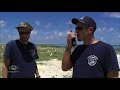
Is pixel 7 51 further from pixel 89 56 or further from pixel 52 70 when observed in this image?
pixel 89 56

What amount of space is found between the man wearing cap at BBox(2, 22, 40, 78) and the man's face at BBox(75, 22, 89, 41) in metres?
0.53

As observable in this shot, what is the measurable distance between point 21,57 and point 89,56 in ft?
2.55

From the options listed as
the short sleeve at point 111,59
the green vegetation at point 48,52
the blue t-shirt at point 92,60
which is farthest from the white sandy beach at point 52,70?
the short sleeve at point 111,59

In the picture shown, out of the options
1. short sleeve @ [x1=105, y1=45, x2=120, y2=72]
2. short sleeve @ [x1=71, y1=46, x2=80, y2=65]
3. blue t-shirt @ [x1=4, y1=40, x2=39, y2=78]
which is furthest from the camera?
blue t-shirt @ [x1=4, y1=40, x2=39, y2=78]

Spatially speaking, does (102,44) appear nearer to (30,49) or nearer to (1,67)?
(30,49)

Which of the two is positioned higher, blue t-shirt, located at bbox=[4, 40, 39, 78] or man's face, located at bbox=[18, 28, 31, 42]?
man's face, located at bbox=[18, 28, 31, 42]

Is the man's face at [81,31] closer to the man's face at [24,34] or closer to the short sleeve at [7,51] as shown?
the man's face at [24,34]

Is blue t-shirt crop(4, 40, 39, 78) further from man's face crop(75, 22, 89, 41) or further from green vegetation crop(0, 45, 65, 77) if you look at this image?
man's face crop(75, 22, 89, 41)

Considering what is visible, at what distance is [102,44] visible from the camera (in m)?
2.56

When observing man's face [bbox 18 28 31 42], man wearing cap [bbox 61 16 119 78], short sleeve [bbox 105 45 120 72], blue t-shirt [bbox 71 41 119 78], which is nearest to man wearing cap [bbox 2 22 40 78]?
man's face [bbox 18 28 31 42]

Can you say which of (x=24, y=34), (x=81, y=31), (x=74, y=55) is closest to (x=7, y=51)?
(x=24, y=34)

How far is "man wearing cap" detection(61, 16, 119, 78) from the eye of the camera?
2.52m

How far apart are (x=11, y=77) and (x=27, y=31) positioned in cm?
56
